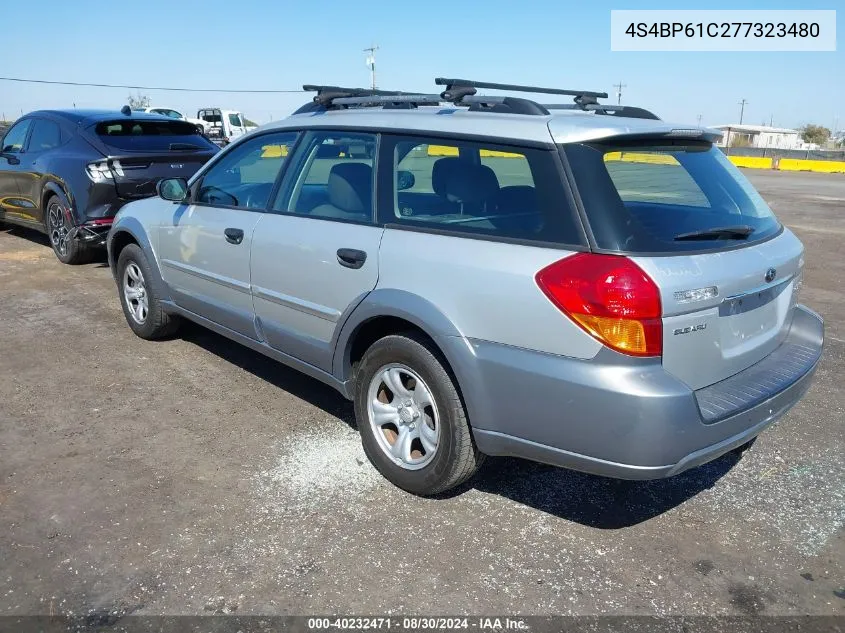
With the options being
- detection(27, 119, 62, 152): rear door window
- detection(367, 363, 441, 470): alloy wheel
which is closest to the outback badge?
detection(367, 363, 441, 470): alloy wheel

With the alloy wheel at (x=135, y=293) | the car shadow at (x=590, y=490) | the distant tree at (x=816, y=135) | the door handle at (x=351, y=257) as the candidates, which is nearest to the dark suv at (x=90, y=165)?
the alloy wheel at (x=135, y=293)

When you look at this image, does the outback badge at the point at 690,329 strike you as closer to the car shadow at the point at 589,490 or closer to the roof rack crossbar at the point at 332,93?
the car shadow at the point at 589,490

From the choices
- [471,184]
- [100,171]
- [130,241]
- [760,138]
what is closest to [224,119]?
[100,171]

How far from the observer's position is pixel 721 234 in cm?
286

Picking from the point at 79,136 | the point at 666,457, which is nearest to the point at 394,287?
the point at 666,457

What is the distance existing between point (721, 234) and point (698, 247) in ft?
0.75

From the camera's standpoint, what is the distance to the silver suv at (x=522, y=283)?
8.36 ft

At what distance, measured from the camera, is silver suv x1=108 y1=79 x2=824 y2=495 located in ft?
8.36

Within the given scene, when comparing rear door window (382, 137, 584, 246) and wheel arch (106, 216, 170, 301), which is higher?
rear door window (382, 137, 584, 246)

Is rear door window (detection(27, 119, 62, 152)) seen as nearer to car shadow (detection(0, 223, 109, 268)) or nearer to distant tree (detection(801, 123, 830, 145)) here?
car shadow (detection(0, 223, 109, 268))

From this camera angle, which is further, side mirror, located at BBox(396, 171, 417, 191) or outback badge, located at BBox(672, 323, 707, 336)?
side mirror, located at BBox(396, 171, 417, 191)

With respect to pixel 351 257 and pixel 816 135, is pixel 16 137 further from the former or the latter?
pixel 816 135

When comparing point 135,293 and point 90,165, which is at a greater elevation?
point 90,165

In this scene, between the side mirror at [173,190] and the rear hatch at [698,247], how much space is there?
2.89m
